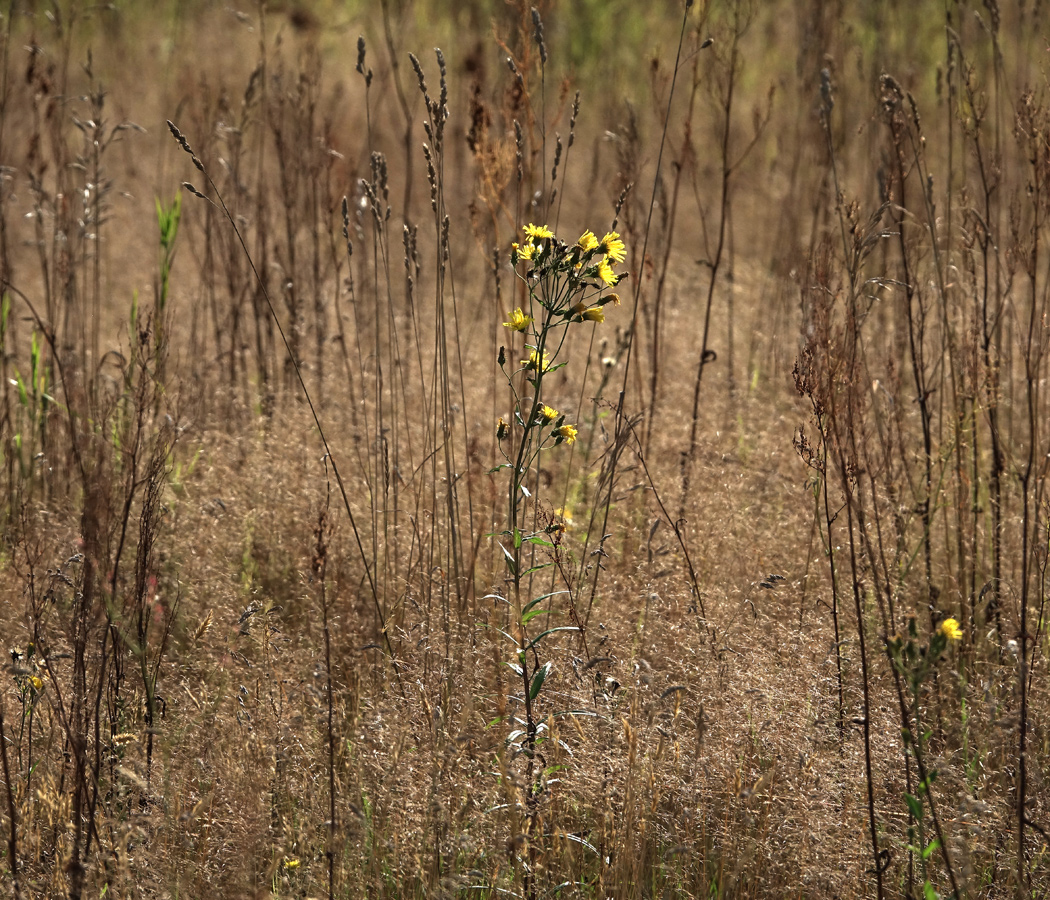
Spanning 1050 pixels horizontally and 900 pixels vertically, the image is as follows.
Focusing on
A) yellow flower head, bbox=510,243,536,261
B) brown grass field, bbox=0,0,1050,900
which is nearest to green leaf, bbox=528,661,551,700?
brown grass field, bbox=0,0,1050,900

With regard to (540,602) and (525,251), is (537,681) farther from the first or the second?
(525,251)

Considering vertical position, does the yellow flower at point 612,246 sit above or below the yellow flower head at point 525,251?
above

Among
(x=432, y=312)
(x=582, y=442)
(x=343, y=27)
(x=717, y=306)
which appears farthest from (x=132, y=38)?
(x=582, y=442)

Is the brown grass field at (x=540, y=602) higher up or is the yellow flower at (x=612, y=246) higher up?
the yellow flower at (x=612, y=246)

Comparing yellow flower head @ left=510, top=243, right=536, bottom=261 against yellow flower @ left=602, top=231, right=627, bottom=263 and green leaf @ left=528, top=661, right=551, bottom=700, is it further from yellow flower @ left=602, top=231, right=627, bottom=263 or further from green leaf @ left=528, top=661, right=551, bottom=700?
green leaf @ left=528, top=661, right=551, bottom=700

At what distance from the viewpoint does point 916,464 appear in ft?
9.30

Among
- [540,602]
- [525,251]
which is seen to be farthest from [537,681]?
[525,251]

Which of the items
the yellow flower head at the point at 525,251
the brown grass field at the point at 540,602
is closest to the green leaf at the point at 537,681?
the brown grass field at the point at 540,602

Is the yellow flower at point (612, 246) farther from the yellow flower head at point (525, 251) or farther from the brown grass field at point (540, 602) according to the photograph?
the yellow flower head at point (525, 251)

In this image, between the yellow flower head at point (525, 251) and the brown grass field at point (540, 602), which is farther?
the yellow flower head at point (525, 251)

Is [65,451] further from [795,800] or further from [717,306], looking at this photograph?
[717,306]

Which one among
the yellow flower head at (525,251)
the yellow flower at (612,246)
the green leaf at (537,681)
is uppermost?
the yellow flower at (612,246)

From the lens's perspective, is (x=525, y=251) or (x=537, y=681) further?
(x=525, y=251)

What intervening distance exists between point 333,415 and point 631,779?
1841 mm
